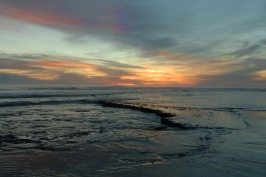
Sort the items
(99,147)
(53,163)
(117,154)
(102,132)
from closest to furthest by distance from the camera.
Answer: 1. (53,163)
2. (117,154)
3. (99,147)
4. (102,132)

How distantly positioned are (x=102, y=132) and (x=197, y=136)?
4824 mm

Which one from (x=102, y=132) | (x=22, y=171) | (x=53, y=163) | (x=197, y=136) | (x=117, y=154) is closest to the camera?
(x=22, y=171)

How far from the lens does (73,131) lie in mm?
13578

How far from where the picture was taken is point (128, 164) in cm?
765

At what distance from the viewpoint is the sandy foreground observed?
687cm

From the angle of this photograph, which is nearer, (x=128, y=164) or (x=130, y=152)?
(x=128, y=164)

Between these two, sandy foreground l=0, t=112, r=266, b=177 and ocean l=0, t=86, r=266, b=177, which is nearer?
sandy foreground l=0, t=112, r=266, b=177

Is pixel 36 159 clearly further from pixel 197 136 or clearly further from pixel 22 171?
pixel 197 136

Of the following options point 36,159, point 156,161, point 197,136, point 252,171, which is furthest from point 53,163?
point 197,136

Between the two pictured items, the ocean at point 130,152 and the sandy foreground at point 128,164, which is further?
the ocean at point 130,152

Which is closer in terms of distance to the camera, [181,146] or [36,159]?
[36,159]

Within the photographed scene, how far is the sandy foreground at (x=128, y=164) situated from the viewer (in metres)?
6.87

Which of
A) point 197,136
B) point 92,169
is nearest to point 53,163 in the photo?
point 92,169

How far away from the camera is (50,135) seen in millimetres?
12336
